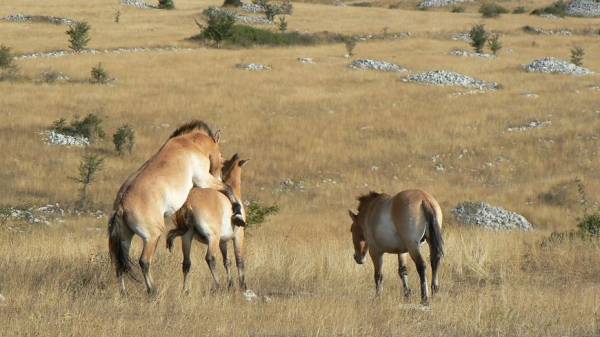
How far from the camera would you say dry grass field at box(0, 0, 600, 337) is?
838 centimetres

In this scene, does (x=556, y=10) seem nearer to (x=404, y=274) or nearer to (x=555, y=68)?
(x=555, y=68)

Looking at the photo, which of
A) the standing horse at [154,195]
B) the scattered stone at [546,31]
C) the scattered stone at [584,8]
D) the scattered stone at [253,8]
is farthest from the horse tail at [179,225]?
the scattered stone at [584,8]

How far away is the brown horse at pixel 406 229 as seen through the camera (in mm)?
9547

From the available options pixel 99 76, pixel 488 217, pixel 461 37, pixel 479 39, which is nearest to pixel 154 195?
pixel 488 217

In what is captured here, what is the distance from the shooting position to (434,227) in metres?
9.49

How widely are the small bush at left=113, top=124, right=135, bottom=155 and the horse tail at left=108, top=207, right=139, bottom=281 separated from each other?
18.6 meters

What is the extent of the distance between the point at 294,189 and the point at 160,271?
1416cm

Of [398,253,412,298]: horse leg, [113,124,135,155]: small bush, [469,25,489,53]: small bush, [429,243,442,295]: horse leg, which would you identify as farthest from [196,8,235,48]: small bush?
[429,243,442,295]: horse leg

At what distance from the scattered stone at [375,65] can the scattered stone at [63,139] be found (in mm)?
21391

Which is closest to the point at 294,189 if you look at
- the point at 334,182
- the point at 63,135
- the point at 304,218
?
the point at 334,182

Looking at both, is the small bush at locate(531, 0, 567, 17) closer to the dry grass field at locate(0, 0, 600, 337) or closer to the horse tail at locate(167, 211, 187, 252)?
the dry grass field at locate(0, 0, 600, 337)

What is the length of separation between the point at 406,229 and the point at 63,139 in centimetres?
2088

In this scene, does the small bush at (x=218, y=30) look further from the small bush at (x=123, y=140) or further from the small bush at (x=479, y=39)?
the small bush at (x=123, y=140)

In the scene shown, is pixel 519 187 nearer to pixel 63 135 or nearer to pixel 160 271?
pixel 63 135
